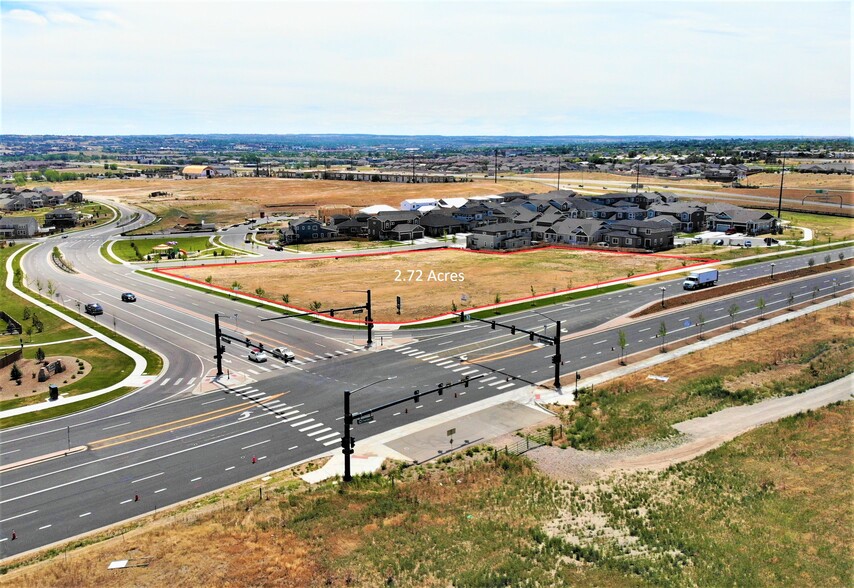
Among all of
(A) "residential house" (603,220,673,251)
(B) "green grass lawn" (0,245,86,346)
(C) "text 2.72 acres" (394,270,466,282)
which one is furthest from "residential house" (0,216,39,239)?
(A) "residential house" (603,220,673,251)

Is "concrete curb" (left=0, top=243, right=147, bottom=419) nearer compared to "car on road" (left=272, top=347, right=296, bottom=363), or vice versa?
"concrete curb" (left=0, top=243, right=147, bottom=419)

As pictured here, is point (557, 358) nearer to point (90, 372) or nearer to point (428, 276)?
point (90, 372)

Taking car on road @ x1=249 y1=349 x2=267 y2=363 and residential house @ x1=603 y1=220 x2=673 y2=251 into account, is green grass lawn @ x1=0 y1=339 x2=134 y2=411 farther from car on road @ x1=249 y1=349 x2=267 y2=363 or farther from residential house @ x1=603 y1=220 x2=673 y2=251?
residential house @ x1=603 y1=220 x2=673 y2=251

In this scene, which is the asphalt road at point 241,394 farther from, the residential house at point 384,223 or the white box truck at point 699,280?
the residential house at point 384,223

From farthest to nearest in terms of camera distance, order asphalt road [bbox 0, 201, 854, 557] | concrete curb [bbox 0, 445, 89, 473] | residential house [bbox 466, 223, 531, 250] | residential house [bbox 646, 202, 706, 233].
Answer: residential house [bbox 646, 202, 706, 233]
residential house [bbox 466, 223, 531, 250]
concrete curb [bbox 0, 445, 89, 473]
asphalt road [bbox 0, 201, 854, 557]

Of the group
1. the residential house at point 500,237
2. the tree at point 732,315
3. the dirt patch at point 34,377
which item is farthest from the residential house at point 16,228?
the tree at point 732,315

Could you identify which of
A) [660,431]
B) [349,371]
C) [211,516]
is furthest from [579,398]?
[211,516]

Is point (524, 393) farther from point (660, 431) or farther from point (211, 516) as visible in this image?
point (211, 516)
